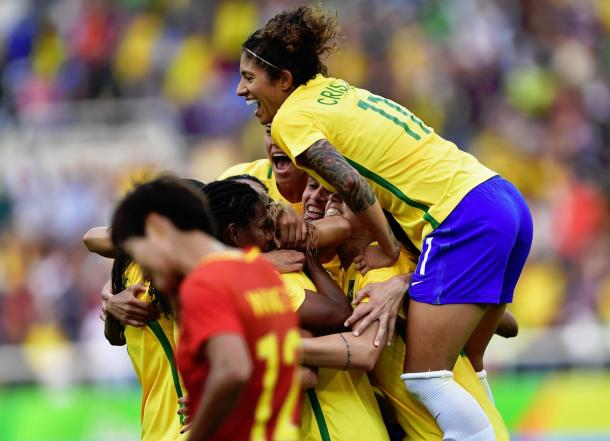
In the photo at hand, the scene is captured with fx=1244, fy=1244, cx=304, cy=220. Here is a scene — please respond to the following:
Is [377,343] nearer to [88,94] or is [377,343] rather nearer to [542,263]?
[542,263]

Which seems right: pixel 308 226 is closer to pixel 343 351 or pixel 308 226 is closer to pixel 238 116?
pixel 343 351

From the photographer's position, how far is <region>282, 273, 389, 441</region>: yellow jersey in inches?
212

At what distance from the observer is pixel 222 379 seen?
150 inches

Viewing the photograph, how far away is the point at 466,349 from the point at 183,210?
2.60 m

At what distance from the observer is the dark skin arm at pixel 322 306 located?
538 centimetres

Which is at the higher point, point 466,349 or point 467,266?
point 467,266

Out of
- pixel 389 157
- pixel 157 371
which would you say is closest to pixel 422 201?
pixel 389 157

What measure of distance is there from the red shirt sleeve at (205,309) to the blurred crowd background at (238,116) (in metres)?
9.50

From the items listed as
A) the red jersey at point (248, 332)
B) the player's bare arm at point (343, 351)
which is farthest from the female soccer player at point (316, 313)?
the red jersey at point (248, 332)

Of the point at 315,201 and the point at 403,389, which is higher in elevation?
the point at 315,201

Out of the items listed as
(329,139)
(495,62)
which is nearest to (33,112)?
(495,62)

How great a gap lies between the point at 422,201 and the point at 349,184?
45cm

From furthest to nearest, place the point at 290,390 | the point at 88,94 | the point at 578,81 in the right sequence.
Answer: the point at 88,94 → the point at 578,81 → the point at 290,390

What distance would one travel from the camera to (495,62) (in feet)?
50.8
